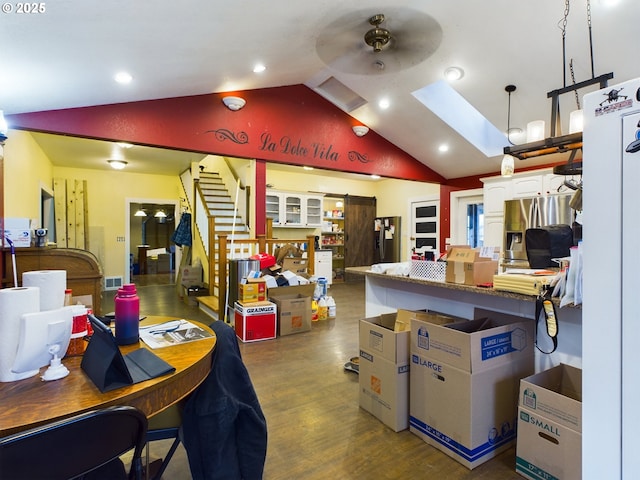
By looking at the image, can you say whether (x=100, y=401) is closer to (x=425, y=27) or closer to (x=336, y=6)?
(x=425, y=27)

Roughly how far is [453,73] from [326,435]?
159 inches

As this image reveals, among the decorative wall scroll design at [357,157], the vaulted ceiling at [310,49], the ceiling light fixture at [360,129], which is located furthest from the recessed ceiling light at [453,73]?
the decorative wall scroll design at [357,157]

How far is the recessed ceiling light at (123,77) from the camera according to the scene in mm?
2914

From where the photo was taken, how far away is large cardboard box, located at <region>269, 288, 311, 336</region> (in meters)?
4.15

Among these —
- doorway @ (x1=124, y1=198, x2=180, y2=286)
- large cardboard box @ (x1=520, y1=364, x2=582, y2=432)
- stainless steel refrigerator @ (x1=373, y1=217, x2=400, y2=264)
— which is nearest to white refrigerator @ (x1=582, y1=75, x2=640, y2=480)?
large cardboard box @ (x1=520, y1=364, x2=582, y2=432)

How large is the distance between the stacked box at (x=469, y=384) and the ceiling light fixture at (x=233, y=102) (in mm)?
3642

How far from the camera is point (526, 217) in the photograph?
17.1ft

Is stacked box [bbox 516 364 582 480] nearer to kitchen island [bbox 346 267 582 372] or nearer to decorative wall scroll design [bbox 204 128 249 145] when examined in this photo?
kitchen island [bbox 346 267 582 372]

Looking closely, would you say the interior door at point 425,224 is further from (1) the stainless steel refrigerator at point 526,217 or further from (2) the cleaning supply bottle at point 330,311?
(2) the cleaning supply bottle at point 330,311

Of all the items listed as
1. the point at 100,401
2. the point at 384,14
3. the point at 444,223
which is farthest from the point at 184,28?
the point at 444,223

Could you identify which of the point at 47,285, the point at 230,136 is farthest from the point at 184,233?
the point at 47,285

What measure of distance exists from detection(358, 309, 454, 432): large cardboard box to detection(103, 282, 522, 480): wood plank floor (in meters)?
0.08

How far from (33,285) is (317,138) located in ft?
14.9

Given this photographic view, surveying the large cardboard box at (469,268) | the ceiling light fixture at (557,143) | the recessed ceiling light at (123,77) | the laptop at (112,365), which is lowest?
the laptop at (112,365)
